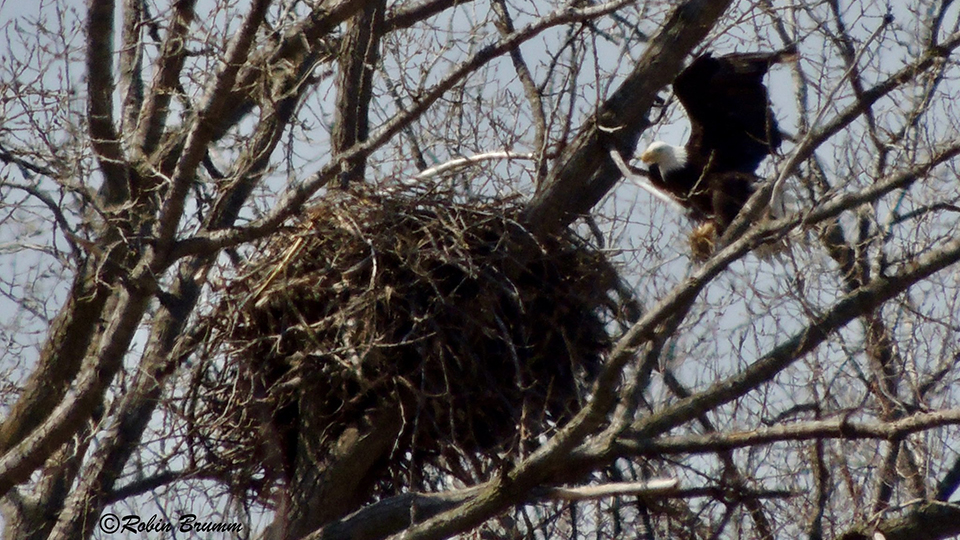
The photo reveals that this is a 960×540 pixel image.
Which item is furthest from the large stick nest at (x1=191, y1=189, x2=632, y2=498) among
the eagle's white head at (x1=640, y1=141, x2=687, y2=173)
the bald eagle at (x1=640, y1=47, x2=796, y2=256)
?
the eagle's white head at (x1=640, y1=141, x2=687, y2=173)

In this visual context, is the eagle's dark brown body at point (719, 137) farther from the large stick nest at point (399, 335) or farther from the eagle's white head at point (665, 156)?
the large stick nest at point (399, 335)

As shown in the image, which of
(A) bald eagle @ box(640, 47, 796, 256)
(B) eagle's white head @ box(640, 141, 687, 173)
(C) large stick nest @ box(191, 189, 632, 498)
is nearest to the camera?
(C) large stick nest @ box(191, 189, 632, 498)

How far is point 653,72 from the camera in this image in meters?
4.09

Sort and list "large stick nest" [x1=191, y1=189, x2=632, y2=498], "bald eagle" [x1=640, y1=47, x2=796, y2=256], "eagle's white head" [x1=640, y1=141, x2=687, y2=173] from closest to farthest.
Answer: "large stick nest" [x1=191, y1=189, x2=632, y2=498], "bald eagle" [x1=640, y1=47, x2=796, y2=256], "eagle's white head" [x1=640, y1=141, x2=687, y2=173]

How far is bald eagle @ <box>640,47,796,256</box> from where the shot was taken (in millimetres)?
5422

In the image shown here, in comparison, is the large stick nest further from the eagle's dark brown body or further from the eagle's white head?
the eagle's white head

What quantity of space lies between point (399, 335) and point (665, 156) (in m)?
2.67

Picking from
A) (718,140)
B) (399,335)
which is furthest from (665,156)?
(399,335)

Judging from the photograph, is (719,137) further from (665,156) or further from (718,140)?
(665,156)

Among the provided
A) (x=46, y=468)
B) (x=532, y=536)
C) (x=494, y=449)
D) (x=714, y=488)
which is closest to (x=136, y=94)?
(x=46, y=468)

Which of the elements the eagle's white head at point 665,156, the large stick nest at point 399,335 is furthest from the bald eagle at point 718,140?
the large stick nest at point 399,335

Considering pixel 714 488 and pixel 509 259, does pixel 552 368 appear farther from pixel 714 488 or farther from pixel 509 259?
pixel 714 488

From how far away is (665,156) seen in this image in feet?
20.4

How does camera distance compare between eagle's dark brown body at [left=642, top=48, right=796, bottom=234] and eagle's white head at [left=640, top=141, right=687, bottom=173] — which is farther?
eagle's white head at [left=640, top=141, right=687, bottom=173]
